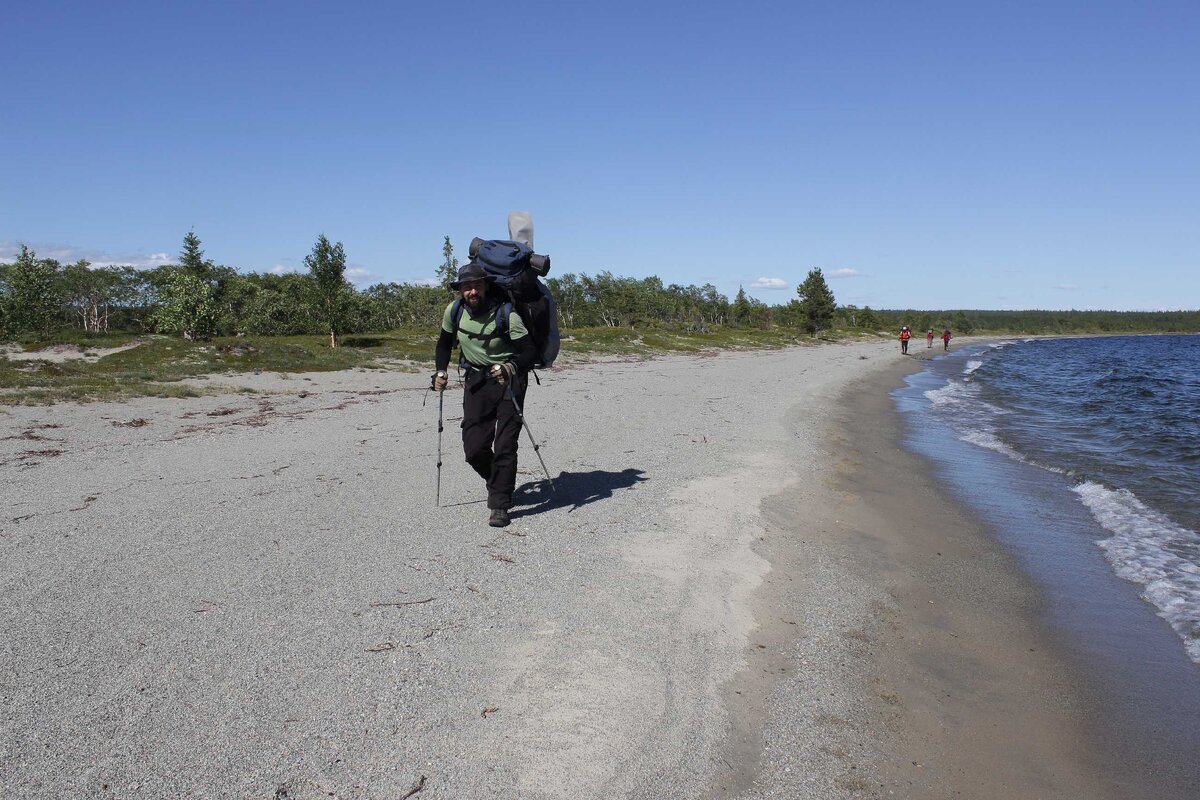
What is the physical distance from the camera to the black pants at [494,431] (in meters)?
7.06

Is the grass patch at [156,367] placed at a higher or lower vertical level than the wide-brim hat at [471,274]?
lower

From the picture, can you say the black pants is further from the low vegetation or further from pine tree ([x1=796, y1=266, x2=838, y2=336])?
pine tree ([x1=796, y1=266, x2=838, y2=336])

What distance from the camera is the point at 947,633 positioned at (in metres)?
5.64

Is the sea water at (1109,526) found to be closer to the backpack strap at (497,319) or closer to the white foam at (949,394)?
the white foam at (949,394)

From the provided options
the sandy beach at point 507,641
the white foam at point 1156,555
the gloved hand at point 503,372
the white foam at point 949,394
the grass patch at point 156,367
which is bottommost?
the white foam at point 1156,555

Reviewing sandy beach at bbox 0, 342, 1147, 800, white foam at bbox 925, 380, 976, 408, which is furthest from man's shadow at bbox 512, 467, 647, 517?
white foam at bbox 925, 380, 976, 408

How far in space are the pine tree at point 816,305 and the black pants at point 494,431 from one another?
108286mm

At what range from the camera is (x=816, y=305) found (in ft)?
358

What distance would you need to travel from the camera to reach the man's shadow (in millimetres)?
8016

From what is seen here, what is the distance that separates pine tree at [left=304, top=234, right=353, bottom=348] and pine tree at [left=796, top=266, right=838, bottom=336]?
78.2 metres

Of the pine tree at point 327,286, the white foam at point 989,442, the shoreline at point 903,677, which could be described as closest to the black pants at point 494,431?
the shoreline at point 903,677

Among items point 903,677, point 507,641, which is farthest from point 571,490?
point 903,677

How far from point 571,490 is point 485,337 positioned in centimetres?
257

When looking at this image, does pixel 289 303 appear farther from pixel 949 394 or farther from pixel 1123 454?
pixel 1123 454
